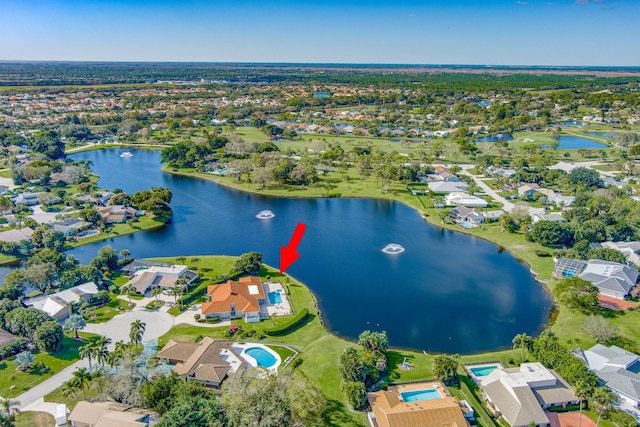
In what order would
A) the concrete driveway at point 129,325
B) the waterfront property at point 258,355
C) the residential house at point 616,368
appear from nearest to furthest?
the residential house at point 616,368 → the waterfront property at point 258,355 → the concrete driveway at point 129,325

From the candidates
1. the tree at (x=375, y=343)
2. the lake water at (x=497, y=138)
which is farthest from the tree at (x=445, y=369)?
the lake water at (x=497, y=138)

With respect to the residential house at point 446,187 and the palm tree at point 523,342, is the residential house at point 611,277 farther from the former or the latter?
the residential house at point 446,187

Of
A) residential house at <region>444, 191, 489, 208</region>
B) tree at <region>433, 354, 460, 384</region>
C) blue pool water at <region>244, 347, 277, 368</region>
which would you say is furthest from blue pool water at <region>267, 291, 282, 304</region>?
residential house at <region>444, 191, 489, 208</region>

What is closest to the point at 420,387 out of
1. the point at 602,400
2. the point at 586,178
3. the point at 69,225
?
the point at 602,400

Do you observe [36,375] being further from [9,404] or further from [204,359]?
[204,359]

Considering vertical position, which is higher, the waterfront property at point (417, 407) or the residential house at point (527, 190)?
the residential house at point (527, 190)

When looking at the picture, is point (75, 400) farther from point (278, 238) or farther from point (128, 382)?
point (278, 238)
